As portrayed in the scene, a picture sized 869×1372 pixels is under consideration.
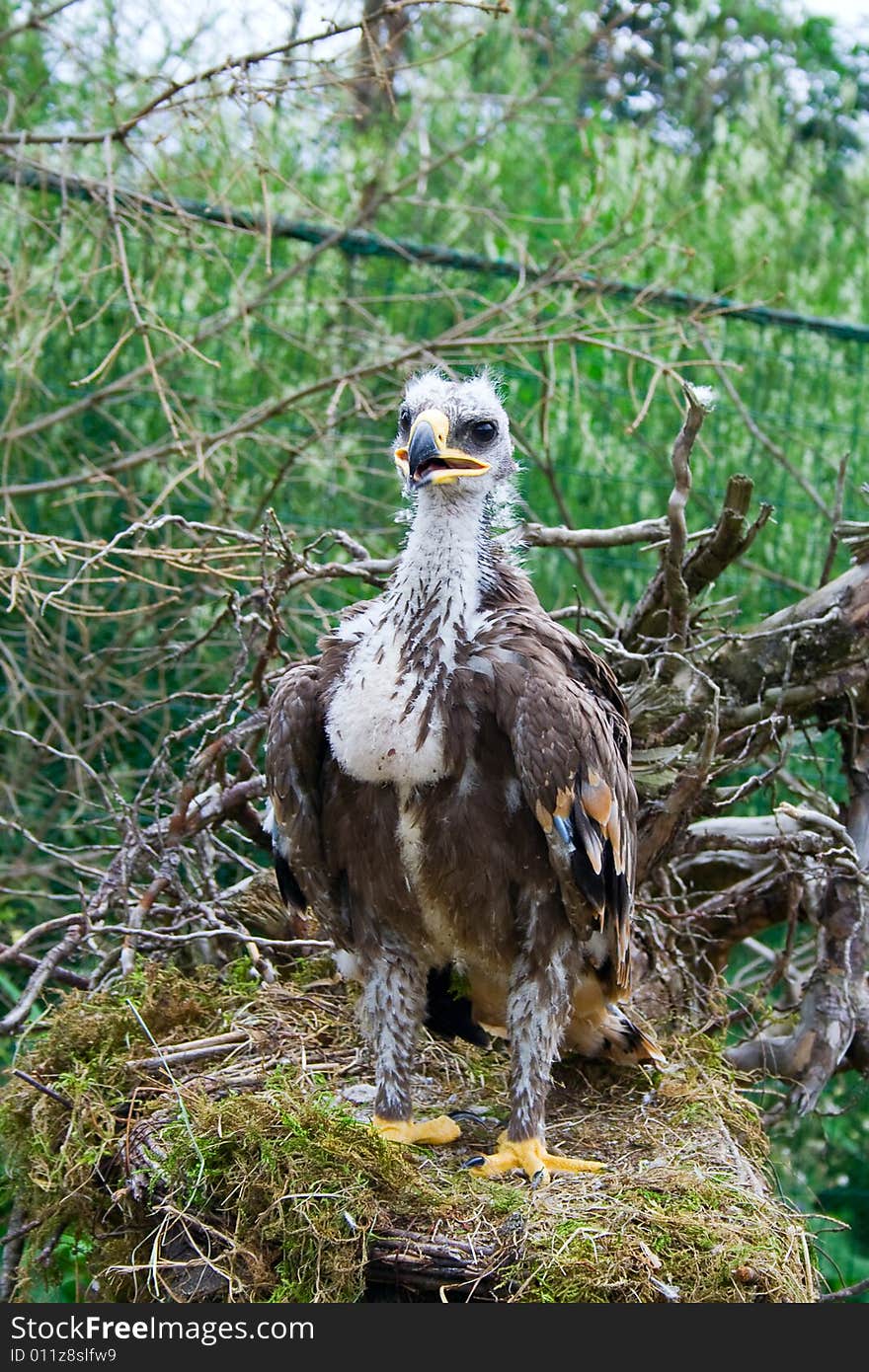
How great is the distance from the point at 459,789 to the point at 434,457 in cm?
63

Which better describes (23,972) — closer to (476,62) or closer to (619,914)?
(619,914)

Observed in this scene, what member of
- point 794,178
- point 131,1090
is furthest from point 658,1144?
point 794,178

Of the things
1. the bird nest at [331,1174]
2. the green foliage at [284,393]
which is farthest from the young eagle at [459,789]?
the green foliage at [284,393]

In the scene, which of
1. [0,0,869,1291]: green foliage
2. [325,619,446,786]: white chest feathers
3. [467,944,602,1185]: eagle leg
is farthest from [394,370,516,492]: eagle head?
[0,0,869,1291]: green foliage

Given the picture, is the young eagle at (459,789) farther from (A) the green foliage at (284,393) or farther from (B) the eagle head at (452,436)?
(A) the green foliage at (284,393)

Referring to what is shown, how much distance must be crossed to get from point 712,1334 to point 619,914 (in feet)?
2.74

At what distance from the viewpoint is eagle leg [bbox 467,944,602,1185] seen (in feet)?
8.86

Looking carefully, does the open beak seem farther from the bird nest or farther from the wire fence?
the wire fence

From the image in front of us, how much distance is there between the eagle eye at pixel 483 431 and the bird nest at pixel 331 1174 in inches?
51.9

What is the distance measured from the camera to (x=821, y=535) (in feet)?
17.9

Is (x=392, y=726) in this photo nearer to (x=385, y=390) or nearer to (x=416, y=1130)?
(x=416, y=1130)

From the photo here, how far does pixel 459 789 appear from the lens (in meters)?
2.61

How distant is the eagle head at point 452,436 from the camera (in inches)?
104

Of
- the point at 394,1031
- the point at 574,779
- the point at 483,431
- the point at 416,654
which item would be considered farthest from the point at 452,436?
the point at 394,1031
